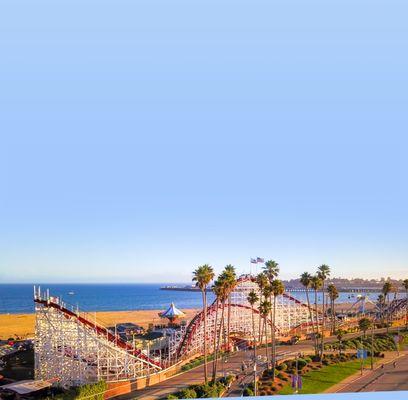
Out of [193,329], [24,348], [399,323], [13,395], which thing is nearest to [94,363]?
[13,395]

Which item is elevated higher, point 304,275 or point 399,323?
point 304,275

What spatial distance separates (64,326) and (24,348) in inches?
560

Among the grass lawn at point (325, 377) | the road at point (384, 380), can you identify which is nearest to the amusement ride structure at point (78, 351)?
the grass lawn at point (325, 377)

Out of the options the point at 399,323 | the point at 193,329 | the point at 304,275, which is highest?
the point at 304,275

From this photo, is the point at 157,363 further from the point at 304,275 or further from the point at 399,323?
the point at 399,323

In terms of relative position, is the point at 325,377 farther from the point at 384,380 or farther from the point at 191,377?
the point at 191,377

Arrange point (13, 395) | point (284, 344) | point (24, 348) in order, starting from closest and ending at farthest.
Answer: point (13, 395)
point (24, 348)
point (284, 344)

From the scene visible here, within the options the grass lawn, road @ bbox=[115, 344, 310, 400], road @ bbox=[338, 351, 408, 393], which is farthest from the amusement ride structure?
road @ bbox=[338, 351, 408, 393]

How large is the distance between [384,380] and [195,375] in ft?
35.7

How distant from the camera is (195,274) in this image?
28266 millimetres

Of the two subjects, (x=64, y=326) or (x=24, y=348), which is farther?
(x=24, y=348)

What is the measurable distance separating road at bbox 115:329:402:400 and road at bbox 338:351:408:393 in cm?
681

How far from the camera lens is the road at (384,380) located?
25.0 m

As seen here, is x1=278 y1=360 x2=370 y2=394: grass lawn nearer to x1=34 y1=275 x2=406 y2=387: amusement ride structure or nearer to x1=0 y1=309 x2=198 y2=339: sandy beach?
x1=34 y1=275 x2=406 y2=387: amusement ride structure
